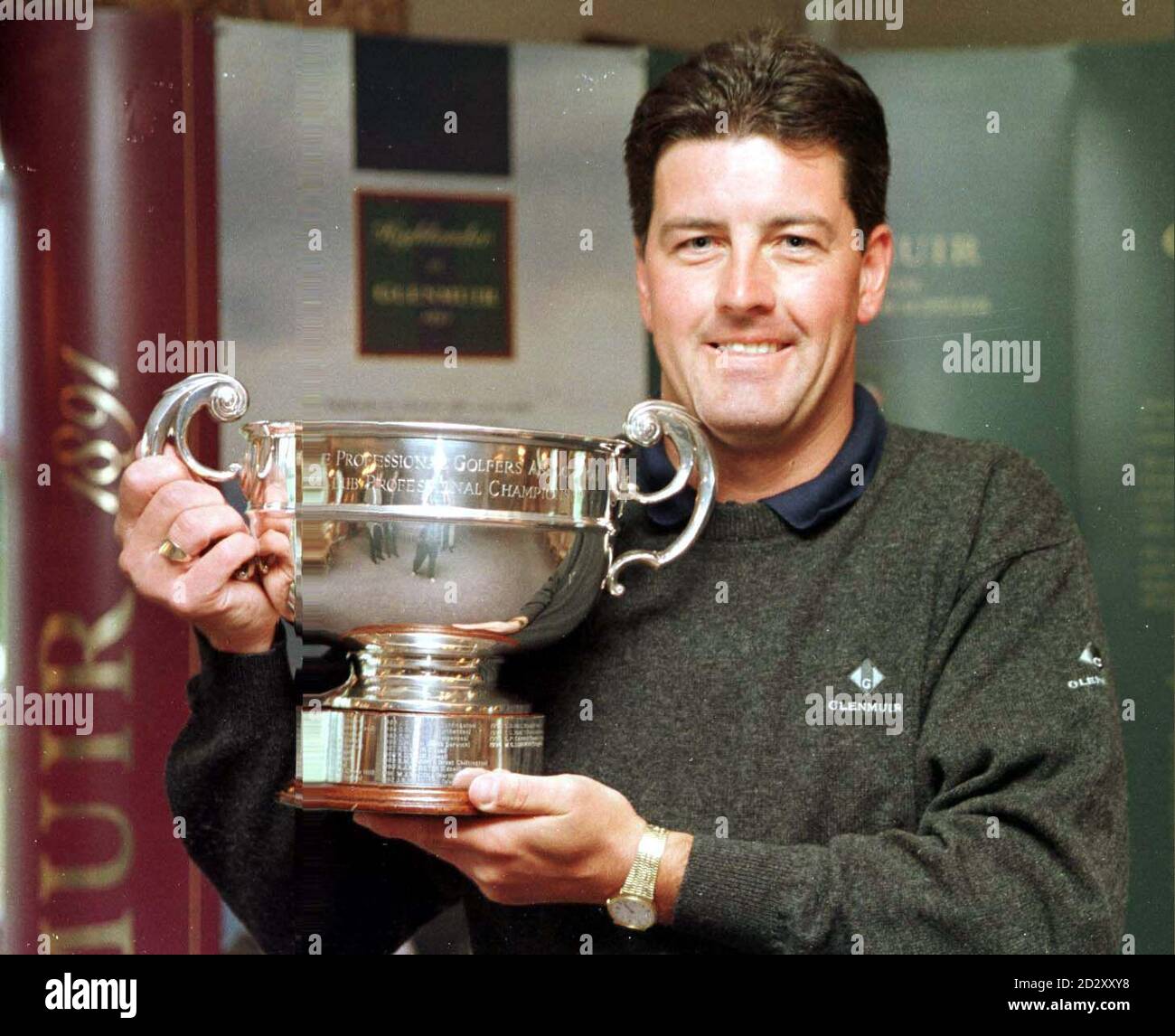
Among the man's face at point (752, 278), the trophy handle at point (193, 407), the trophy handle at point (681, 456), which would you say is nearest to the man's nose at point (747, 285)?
A: the man's face at point (752, 278)

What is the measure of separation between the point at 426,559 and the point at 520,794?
14 cm

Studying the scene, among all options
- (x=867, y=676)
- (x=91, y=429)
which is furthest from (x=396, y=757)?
(x=91, y=429)

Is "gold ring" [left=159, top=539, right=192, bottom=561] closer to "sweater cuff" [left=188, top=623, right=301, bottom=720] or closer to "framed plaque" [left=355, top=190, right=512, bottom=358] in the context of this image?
"sweater cuff" [left=188, top=623, right=301, bottom=720]

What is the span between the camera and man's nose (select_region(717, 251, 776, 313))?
1016 millimetres

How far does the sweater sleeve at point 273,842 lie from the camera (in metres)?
1.02

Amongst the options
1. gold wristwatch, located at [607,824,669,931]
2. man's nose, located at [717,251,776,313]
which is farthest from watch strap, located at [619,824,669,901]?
man's nose, located at [717,251,776,313]

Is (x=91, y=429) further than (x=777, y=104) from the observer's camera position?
Yes

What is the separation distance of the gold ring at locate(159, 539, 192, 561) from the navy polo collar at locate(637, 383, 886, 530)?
35cm

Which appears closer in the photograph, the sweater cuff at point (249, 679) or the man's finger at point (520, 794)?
the man's finger at point (520, 794)

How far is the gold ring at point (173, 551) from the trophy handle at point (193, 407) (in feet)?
0.18

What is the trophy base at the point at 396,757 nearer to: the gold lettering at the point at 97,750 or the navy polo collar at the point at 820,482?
the navy polo collar at the point at 820,482

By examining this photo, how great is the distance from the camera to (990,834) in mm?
930

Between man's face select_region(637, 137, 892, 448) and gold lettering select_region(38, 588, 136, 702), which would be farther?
gold lettering select_region(38, 588, 136, 702)
